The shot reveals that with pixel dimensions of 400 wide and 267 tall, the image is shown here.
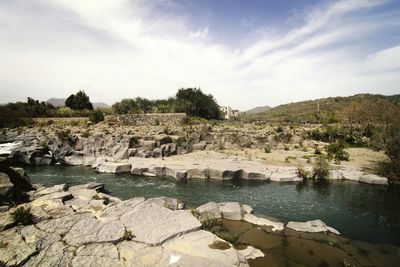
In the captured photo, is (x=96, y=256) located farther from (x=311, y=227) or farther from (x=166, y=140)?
(x=166, y=140)

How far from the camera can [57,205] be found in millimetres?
11734

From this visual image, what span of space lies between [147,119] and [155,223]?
33.3 metres

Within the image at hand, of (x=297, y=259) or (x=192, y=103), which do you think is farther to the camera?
(x=192, y=103)

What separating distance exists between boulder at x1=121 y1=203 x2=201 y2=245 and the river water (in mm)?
4569

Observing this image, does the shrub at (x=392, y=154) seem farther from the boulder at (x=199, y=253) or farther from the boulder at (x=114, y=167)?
the boulder at (x=114, y=167)

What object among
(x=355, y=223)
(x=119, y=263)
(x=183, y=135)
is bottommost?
(x=355, y=223)

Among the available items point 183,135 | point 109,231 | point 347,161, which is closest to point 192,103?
point 183,135

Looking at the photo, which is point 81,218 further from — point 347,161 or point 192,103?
point 192,103

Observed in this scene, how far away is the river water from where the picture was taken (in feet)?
42.4

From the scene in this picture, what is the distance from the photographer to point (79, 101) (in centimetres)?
5978

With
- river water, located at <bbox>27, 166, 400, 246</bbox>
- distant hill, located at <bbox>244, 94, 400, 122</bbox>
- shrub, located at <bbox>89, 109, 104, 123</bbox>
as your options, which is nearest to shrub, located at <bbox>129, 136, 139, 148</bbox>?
river water, located at <bbox>27, 166, 400, 246</bbox>

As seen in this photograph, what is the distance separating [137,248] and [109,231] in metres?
1.43

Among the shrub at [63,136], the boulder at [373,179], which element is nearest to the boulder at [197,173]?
the boulder at [373,179]

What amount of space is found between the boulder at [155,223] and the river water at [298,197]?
4.57 metres
